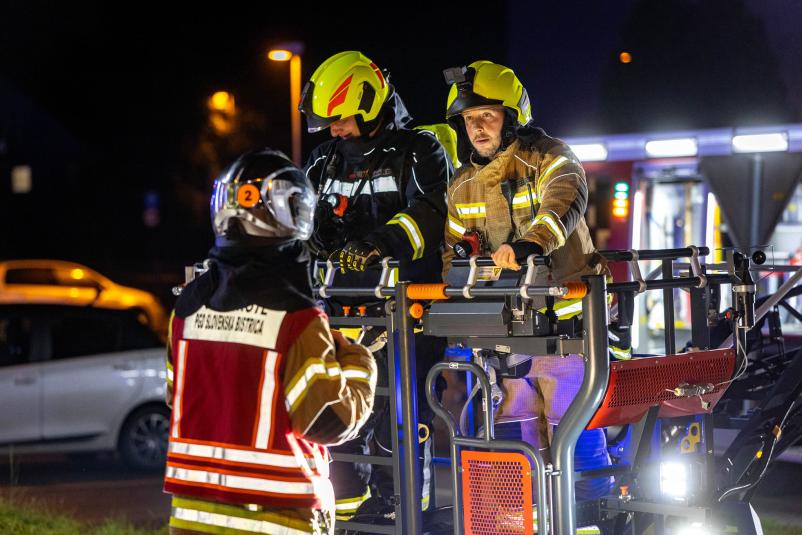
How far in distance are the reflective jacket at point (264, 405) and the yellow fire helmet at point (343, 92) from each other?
89.8 inches

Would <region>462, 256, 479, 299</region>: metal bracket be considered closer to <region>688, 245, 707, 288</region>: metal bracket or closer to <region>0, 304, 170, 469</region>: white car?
<region>688, 245, 707, 288</region>: metal bracket


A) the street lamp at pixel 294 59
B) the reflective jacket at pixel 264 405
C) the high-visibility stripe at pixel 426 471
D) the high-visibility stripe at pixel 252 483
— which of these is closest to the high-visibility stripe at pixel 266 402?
the reflective jacket at pixel 264 405

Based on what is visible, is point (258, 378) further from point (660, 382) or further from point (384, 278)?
point (660, 382)

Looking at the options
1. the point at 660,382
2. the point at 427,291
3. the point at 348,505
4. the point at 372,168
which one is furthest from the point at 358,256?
the point at 660,382

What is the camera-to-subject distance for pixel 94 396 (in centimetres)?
1057

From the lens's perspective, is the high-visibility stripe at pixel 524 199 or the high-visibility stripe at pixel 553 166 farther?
the high-visibility stripe at pixel 524 199

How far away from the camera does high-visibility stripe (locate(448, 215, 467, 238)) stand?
5582 millimetres

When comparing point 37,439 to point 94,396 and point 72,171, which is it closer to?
point 94,396

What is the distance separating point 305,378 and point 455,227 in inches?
83.4

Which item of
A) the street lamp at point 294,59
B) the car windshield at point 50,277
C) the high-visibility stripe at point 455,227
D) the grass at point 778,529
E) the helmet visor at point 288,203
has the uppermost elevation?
the street lamp at point 294,59

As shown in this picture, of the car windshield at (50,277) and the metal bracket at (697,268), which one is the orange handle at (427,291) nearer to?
the metal bracket at (697,268)

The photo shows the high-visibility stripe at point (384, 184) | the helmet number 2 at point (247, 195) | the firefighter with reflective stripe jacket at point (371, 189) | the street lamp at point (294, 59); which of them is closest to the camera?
the helmet number 2 at point (247, 195)

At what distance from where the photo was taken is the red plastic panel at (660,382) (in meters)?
4.75

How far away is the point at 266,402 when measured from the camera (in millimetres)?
3658
